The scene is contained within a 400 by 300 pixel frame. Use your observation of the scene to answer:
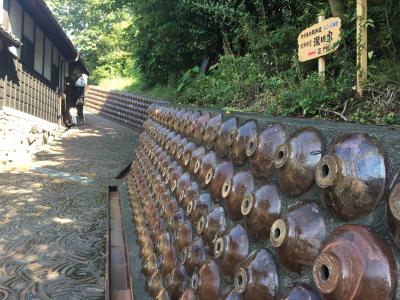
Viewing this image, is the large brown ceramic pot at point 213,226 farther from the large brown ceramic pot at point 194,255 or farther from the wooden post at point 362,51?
the wooden post at point 362,51

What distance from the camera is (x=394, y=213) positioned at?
1.13 meters

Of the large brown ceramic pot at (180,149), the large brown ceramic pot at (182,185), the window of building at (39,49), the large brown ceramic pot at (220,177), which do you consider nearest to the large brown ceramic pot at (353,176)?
the large brown ceramic pot at (220,177)

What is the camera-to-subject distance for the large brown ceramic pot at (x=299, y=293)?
4.62ft

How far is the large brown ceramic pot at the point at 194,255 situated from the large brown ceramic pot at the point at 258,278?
62 centimetres

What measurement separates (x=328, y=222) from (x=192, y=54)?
9.90m

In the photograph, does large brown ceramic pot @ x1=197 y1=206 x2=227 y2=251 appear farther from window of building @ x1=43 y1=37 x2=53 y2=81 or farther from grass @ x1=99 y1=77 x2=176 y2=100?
window of building @ x1=43 y1=37 x2=53 y2=81

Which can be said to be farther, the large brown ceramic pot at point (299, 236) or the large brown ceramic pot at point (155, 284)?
the large brown ceramic pot at point (155, 284)

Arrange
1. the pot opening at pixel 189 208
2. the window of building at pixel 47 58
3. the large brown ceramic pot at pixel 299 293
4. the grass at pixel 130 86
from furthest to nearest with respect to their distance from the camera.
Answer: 1. the grass at pixel 130 86
2. the window of building at pixel 47 58
3. the pot opening at pixel 189 208
4. the large brown ceramic pot at pixel 299 293

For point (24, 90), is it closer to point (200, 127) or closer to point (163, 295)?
point (200, 127)

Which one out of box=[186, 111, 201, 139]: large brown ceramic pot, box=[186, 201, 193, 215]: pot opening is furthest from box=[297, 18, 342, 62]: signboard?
box=[186, 201, 193, 215]: pot opening

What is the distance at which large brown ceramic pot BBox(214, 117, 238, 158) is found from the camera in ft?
8.62

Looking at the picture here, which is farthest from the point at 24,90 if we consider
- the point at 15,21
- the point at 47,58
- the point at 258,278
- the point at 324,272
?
the point at 324,272

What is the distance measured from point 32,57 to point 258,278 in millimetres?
12037

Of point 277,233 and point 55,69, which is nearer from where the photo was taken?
Answer: point 277,233
